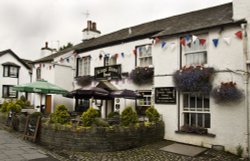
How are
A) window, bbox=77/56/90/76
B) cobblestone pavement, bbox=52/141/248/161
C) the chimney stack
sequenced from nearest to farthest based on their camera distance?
1. cobblestone pavement, bbox=52/141/248/161
2. window, bbox=77/56/90/76
3. the chimney stack

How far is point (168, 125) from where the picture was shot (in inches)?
430

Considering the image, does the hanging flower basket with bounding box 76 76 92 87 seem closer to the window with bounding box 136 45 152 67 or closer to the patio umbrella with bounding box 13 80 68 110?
the patio umbrella with bounding box 13 80 68 110

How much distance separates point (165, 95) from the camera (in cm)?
1105

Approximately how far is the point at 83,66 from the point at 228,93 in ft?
37.8

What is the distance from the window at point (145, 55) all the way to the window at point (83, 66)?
502 centimetres

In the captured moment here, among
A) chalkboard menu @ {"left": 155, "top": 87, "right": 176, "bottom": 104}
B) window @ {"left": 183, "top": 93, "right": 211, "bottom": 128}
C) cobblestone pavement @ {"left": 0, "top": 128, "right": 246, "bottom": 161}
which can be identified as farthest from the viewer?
chalkboard menu @ {"left": 155, "top": 87, "right": 176, "bottom": 104}

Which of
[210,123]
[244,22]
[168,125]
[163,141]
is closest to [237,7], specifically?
[244,22]

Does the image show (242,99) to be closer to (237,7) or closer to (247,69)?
(247,69)

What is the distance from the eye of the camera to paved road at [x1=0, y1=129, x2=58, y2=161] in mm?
7621

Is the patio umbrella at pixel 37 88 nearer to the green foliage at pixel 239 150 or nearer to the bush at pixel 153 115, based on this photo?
the bush at pixel 153 115

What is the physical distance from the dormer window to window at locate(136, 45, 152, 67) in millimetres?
23486

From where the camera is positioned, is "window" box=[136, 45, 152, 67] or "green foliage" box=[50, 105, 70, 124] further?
"window" box=[136, 45, 152, 67]

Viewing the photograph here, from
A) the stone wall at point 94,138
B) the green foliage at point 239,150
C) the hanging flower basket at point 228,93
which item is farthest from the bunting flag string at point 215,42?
the stone wall at point 94,138

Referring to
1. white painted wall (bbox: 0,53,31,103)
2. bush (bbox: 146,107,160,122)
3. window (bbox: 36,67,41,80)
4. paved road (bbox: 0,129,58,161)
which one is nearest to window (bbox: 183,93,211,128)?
bush (bbox: 146,107,160,122)
